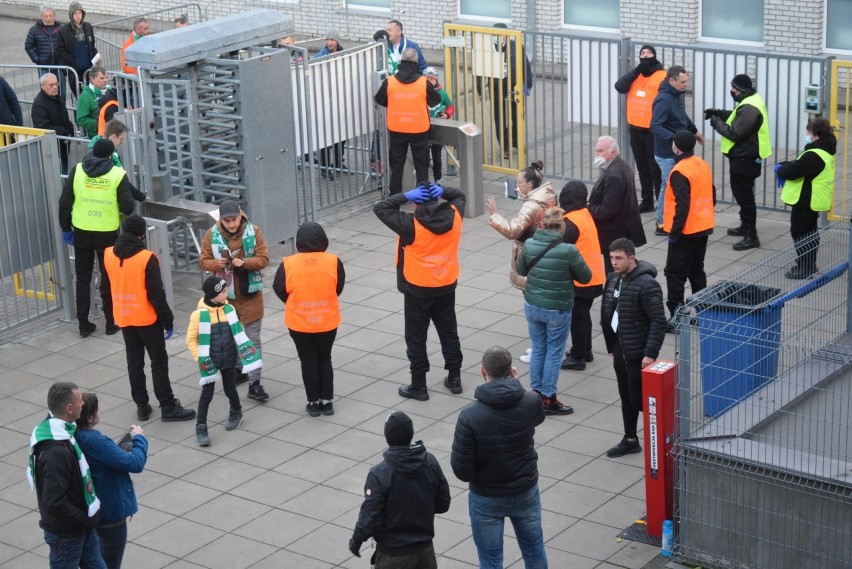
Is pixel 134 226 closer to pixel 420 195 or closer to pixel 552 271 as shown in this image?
pixel 420 195

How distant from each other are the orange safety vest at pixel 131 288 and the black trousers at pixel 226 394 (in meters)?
0.72

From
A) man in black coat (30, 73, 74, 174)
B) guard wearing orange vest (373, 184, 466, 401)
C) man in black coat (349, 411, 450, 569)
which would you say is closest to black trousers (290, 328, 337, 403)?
guard wearing orange vest (373, 184, 466, 401)

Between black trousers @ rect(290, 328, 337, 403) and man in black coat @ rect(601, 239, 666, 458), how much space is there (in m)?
2.28

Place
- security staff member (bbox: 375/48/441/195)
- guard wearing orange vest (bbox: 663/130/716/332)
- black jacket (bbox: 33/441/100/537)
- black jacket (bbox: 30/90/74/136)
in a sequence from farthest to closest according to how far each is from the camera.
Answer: black jacket (bbox: 30/90/74/136) → security staff member (bbox: 375/48/441/195) → guard wearing orange vest (bbox: 663/130/716/332) → black jacket (bbox: 33/441/100/537)

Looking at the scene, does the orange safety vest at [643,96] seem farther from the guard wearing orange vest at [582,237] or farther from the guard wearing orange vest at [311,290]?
the guard wearing orange vest at [311,290]

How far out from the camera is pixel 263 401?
10852 millimetres

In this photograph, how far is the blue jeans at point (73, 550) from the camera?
7.21 m

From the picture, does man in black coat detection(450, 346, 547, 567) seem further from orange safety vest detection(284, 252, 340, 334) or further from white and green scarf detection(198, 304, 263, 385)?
white and green scarf detection(198, 304, 263, 385)

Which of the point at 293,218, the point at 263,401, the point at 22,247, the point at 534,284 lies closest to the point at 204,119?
the point at 293,218

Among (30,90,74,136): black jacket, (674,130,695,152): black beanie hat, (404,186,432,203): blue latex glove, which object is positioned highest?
(674,130,695,152): black beanie hat

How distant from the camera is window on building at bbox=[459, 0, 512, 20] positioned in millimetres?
22844

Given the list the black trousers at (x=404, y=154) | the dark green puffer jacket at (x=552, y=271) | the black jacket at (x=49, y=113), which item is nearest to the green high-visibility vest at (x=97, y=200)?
A: the black jacket at (x=49, y=113)

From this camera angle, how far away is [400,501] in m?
6.84

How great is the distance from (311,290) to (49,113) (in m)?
6.83
